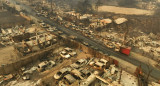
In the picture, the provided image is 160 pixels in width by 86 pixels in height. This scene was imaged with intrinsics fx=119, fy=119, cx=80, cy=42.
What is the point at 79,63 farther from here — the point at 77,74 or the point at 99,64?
the point at 77,74

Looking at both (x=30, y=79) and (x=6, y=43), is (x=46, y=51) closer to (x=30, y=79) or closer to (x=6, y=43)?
(x=30, y=79)

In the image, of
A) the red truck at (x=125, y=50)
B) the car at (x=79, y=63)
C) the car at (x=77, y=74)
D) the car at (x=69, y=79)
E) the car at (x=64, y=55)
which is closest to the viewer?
the car at (x=69, y=79)

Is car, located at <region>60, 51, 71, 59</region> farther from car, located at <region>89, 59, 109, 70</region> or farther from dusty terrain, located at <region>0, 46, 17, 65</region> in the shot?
dusty terrain, located at <region>0, 46, 17, 65</region>

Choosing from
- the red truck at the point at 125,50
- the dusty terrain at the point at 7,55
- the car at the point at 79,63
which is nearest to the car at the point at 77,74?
the car at the point at 79,63

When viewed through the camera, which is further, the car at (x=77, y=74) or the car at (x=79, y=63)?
the car at (x=79, y=63)

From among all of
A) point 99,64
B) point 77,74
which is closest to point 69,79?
point 77,74

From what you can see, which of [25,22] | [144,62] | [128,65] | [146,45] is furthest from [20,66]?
[146,45]

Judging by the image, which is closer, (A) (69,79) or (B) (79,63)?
(A) (69,79)

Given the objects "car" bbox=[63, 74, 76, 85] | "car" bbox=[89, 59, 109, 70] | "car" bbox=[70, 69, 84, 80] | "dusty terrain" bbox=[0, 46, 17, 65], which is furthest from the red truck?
"dusty terrain" bbox=[0, 46, 17, 65]

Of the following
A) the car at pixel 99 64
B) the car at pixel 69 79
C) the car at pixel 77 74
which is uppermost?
the car at pixel 99 64

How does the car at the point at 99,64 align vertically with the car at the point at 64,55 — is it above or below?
below

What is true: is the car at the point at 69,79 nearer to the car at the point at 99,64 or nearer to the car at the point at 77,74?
the car at the point at 77,74
